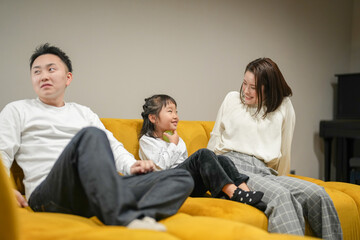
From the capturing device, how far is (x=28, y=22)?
211 cm

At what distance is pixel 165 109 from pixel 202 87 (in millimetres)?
951

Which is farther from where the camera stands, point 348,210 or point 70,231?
point 348,210

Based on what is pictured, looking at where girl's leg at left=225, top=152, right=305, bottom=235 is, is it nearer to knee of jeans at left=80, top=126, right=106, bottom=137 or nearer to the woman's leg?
the woman's leg

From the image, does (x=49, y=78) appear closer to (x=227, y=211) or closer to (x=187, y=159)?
(x=187, y=159)

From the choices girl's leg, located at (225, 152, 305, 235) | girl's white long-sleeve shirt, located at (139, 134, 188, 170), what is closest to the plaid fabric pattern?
girl's leg, located at (225, 152, 305, 235)

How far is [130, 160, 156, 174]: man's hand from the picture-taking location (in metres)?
1.38

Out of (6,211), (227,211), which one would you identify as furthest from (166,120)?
(6,211)

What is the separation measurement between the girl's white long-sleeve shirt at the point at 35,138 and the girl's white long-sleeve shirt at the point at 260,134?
689 mm

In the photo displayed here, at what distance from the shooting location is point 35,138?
58.9 inches

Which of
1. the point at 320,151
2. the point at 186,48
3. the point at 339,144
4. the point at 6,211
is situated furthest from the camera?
the point at 320,151

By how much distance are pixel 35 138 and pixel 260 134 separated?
115 centimetres

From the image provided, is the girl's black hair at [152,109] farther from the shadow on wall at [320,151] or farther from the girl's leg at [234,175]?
the shadow on wall at [320,151]

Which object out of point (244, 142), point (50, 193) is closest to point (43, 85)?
point (50, 193)

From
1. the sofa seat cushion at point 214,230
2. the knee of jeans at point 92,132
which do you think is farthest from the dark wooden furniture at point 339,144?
the knee of jeans at point 92,132
